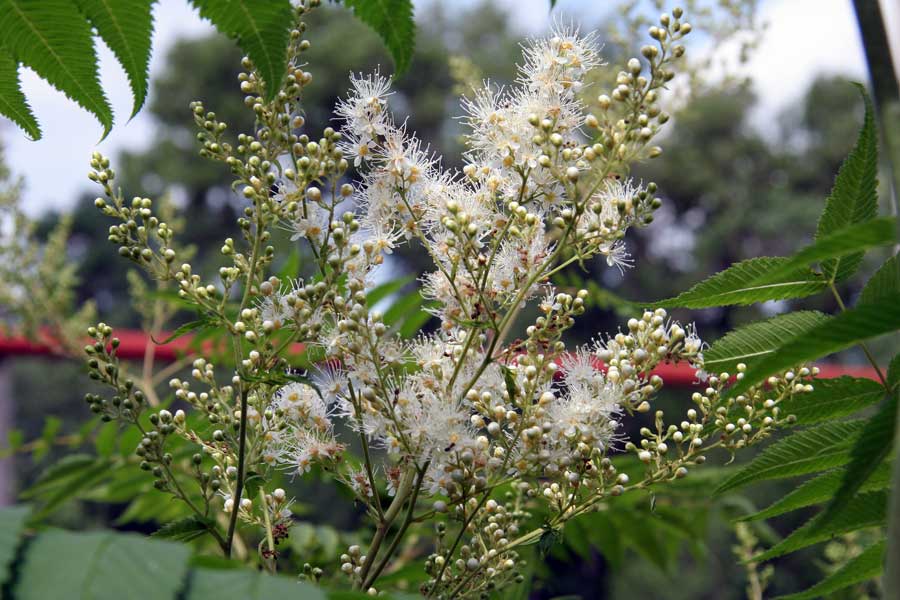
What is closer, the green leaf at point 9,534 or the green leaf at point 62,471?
the green leaf at point 9,534

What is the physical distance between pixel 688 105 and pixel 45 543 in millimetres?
4092

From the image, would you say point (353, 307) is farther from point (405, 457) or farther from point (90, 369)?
point (90, 369)

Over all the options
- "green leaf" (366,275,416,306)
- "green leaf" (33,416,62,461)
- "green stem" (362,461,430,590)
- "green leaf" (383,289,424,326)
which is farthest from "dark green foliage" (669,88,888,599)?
"green leaf" (33,416,62,461)

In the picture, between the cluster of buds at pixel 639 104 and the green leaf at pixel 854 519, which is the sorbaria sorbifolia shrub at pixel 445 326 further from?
the green leaf at pixel 854 519

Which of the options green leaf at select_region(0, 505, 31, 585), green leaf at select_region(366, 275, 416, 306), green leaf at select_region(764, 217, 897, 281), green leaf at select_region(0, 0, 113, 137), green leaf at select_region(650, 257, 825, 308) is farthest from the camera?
green leaf at select_region(366, 275, 416, 306)

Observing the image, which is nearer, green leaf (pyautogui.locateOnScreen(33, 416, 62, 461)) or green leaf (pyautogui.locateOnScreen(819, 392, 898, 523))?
green leaf (pyautogui.locateOnScreen(819, 392, 898, 523))

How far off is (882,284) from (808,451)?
0.28m

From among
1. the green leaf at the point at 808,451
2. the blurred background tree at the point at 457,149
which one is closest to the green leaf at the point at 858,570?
the green leaf at the point at 808,451

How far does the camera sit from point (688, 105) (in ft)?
14.5

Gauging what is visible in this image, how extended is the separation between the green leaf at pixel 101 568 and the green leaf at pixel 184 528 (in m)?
0.43

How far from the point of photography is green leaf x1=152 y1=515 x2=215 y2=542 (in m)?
1.27

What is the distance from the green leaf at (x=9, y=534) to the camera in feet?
2.55

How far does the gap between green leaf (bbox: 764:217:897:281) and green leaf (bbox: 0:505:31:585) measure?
0.78m

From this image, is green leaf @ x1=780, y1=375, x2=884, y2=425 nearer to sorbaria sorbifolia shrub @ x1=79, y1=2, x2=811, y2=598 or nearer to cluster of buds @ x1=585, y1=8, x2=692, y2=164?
sorbaria sorbifolia shrub @ x1=79, y1=2, x2=811, y2=598
